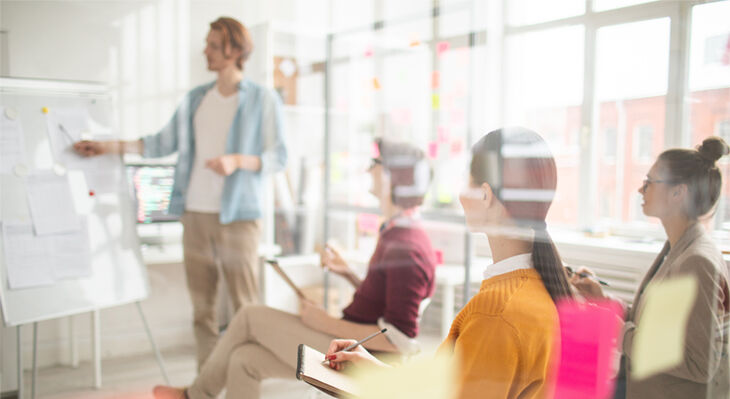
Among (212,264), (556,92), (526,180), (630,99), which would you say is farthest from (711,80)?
(212,264)

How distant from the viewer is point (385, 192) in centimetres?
205

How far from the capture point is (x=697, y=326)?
59.8 inches

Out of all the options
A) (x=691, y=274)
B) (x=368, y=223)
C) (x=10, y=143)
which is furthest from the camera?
(x=368, y=223)

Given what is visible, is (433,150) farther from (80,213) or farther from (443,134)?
(80,213)

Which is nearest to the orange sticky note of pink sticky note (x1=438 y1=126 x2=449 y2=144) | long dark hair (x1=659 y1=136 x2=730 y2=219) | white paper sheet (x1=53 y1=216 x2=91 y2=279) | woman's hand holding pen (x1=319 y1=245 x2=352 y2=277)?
pink sticky note (x1=438 y1=126 x2=449 y2=144)

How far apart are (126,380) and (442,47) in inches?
83.3

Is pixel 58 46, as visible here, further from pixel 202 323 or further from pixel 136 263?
pixel 202 323

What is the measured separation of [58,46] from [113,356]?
1344 mm

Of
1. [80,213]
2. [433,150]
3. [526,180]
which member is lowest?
[80,213]

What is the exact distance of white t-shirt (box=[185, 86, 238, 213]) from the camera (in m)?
2.56

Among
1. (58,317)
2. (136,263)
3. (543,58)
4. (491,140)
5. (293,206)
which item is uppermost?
(543,58)

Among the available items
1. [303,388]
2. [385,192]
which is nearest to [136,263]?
[303,388]

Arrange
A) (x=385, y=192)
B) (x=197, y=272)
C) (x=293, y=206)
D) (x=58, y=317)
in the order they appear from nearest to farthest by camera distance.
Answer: (x=385, y=192), (x=58, y=317), (x=197, y=272), (x=293, y=206)

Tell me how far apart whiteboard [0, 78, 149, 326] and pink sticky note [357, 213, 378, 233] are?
1.09 metres
